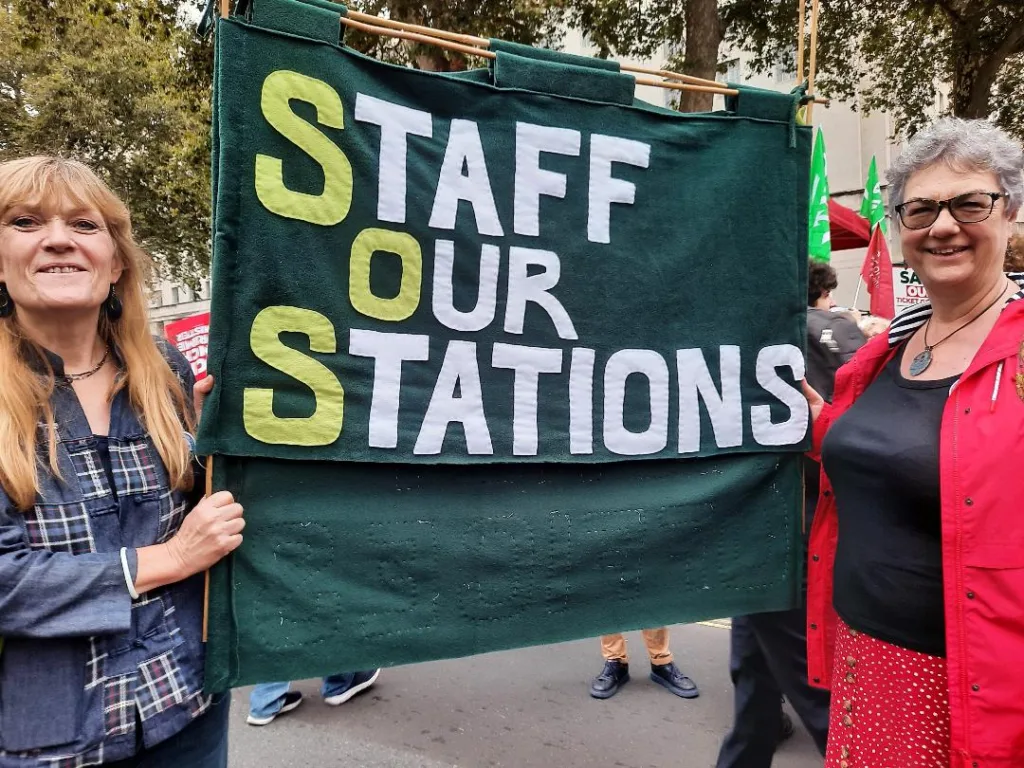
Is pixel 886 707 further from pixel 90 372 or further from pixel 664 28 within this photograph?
pixel 664 28

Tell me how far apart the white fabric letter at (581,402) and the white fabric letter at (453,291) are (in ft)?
0.96

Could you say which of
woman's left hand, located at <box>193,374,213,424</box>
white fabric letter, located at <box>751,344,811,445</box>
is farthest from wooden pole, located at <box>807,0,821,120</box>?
woman's left hand, located at <box>193,374,213,424</box>

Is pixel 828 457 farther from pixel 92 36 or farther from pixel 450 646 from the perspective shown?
pixel 92 36

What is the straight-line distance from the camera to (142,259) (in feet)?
5.72

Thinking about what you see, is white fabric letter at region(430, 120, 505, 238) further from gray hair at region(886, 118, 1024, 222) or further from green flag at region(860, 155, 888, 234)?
green flag at region(860, 155, 888, 234)

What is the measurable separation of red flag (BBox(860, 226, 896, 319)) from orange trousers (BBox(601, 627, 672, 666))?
5.18 m

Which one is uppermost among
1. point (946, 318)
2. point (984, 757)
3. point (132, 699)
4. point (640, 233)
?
point (640, 233)

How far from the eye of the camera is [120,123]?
13.6m

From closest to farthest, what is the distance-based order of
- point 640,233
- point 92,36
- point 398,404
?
1. point 398,404
2. point 640,233
3. point 92,36

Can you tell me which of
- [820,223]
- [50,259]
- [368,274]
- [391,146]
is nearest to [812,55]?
[391,146]

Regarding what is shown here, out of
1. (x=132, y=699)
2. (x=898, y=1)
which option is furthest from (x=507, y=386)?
(x=898, y=1)

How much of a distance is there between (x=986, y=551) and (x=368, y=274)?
1511mm

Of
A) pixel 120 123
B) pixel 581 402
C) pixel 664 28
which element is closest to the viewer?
pixel 581 402

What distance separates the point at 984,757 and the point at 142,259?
2.16 metres
